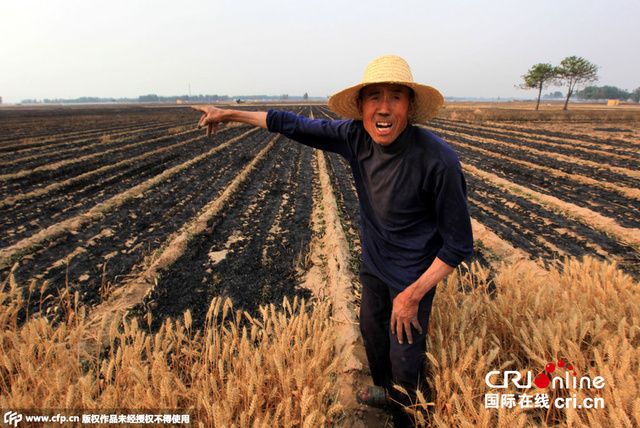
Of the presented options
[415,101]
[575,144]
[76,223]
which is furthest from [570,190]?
[76,223]

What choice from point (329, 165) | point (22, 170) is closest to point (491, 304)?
point (329, 165)

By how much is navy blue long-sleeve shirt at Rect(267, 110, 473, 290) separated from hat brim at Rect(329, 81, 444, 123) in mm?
116

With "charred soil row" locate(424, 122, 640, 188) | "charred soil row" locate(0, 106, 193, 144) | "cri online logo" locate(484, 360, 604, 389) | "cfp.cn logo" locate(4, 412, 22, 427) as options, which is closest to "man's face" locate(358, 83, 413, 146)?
"cri online logo" locate(484, 360, 604, 389)

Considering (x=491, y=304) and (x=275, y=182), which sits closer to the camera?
(x=491, y=304)

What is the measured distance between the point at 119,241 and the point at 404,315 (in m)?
5.22

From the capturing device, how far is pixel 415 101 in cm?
177

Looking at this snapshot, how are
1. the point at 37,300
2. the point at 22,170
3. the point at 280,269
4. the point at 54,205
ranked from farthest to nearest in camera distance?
the point at 22,170 → the point at 54,205 → the point at 280,269 → the point at 37,300

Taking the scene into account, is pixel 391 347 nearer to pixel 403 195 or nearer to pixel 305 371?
pixel 305 371

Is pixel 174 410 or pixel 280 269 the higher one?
pixel 174 410

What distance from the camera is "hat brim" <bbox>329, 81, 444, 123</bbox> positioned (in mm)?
1638

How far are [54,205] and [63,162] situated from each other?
5222 mm

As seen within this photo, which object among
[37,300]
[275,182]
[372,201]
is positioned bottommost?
[37,300]

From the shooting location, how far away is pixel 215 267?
4.52m

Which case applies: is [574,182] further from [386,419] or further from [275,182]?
[386,419]
